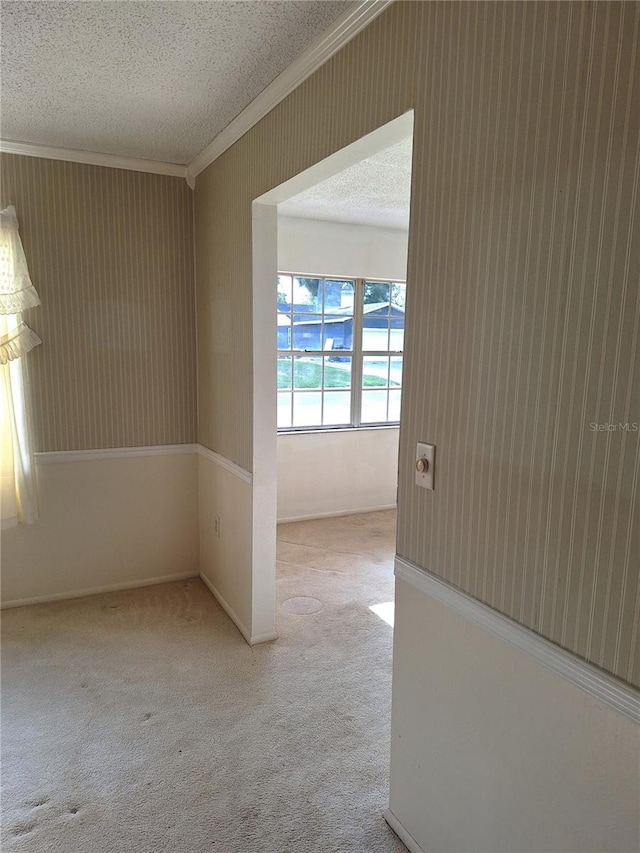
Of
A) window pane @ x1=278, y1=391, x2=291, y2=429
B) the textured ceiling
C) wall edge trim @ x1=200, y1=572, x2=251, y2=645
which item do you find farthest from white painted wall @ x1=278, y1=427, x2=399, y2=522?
the textured ceiling

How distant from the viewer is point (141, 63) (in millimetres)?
2037

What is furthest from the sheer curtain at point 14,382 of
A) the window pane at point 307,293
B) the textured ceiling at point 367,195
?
the window pane at point 307,293

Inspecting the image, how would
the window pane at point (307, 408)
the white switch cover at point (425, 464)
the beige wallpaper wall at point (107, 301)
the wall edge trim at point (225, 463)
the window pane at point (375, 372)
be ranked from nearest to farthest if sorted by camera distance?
the white switch cover at point (425, 464), the wall edge trim at point (225, 463), the beige wallpaper wall at point (107, 301), the window pane at point (307, 408), the window pane at point (375, 372)

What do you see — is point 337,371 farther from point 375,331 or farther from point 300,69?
point 300,69

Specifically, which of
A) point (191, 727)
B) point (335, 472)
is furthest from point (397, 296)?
point (191, 727)

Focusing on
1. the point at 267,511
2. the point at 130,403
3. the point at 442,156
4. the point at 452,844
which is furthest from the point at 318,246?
the point at 452,844

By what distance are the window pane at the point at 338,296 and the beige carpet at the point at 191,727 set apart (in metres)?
2.45

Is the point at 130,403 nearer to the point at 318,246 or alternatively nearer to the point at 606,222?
the point at 318,246

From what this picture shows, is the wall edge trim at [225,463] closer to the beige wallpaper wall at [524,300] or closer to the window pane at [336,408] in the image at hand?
the beige wallpaper wall at [524,300]

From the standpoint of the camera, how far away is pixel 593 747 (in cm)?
109

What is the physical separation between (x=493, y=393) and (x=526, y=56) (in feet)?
2.32

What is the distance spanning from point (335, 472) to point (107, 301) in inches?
95.7

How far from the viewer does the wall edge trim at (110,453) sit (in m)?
3.13

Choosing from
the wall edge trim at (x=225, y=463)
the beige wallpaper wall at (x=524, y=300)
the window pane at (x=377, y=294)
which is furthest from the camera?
the window pane at (x=377, y=294)
